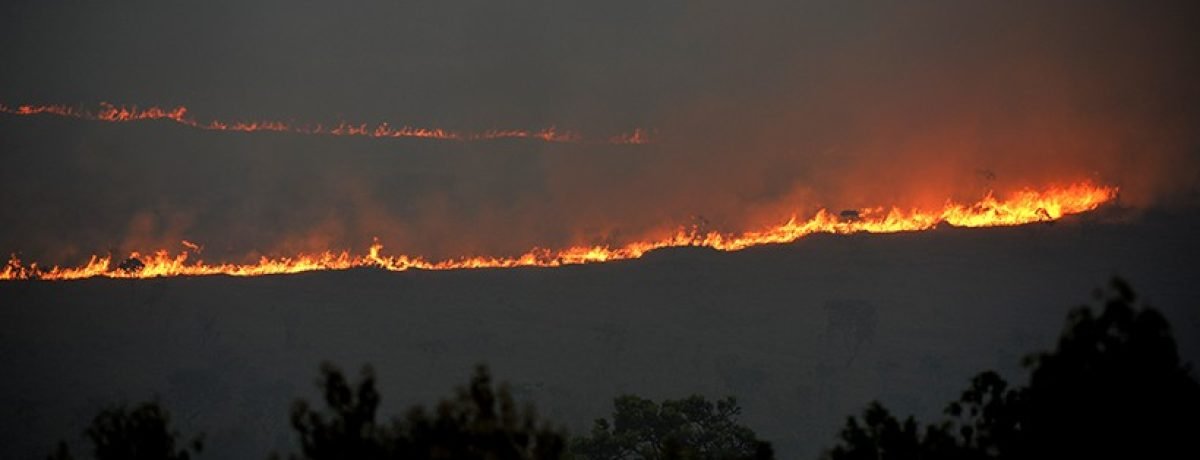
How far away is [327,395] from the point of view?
24.8 m

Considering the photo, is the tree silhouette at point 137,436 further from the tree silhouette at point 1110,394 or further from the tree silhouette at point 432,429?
the tree silhouette at point 1110,394

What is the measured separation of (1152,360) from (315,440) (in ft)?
53.8

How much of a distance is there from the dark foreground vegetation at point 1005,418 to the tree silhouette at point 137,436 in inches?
1.1

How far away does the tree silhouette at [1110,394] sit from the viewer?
25.4 meters

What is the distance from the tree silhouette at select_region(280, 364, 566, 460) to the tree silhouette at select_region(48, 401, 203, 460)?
3.21 meters

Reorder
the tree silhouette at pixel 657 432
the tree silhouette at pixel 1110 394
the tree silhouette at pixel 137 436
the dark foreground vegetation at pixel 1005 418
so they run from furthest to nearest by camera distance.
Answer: the tree silhouette at pixel 657 432, the tree silhouette at pixel 137 436, the tree silhouette at pixel 1110 394, the dark foreground vegetation at pixel 1005 418

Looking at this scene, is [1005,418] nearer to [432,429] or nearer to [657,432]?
[432,429]

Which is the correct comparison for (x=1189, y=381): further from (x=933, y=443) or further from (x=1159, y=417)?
(x=933, y=443)

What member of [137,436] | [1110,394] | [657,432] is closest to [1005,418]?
[1110,394]

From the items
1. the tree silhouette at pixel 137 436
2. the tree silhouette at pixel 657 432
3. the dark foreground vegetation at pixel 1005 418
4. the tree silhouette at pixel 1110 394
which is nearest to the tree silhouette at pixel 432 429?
the dark foreground vegetation at pixel 1005 418

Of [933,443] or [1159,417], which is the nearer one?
[1159,417]

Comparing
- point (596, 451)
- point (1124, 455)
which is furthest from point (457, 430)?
point (596, 451)

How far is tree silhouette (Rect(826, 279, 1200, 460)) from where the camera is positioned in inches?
999

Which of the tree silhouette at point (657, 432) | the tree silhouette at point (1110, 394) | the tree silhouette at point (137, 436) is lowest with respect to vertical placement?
the tree silhouette at point (1110, 394)
